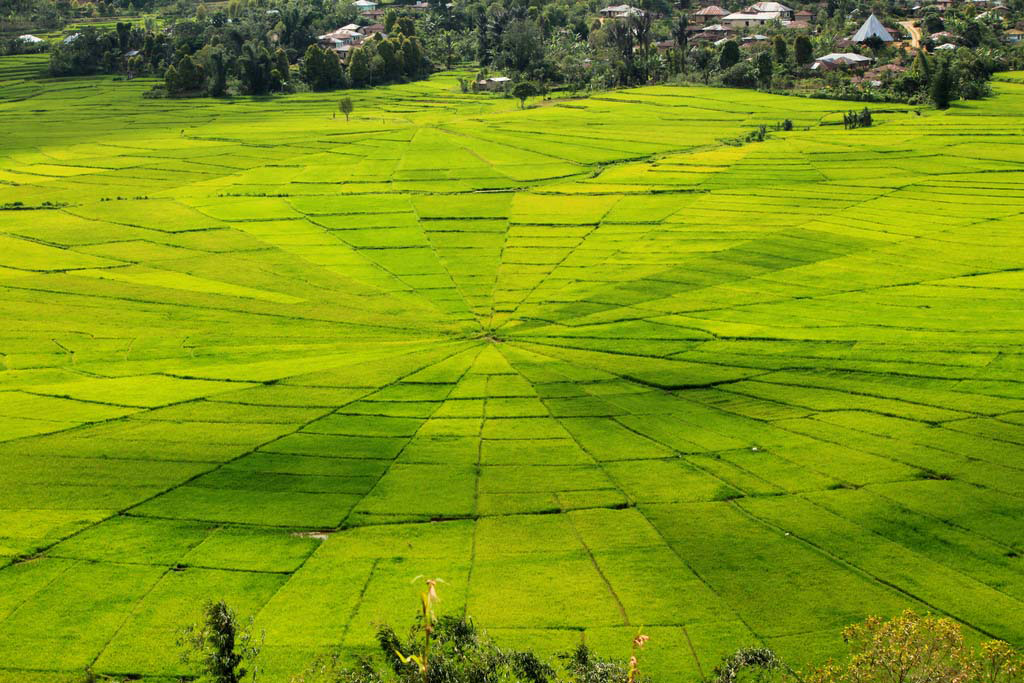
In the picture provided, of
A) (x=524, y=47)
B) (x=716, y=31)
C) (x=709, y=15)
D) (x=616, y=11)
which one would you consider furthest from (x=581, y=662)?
(x=616, y=11)

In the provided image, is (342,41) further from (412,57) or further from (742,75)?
(742,75)

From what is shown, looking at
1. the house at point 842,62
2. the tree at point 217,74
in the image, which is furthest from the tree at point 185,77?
the house at point 842,62

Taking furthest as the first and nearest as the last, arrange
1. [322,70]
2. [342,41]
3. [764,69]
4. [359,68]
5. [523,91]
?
1. [342,41]
2. [359,68]
3. [322,70]
4. [764,69]
5. [523,91]

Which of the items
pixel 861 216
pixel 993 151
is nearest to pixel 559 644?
pixel 861 216

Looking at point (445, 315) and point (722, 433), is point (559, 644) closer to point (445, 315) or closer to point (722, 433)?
point (722, 433)

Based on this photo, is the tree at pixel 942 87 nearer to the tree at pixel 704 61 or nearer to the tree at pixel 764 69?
the tree at pixel 764 69
